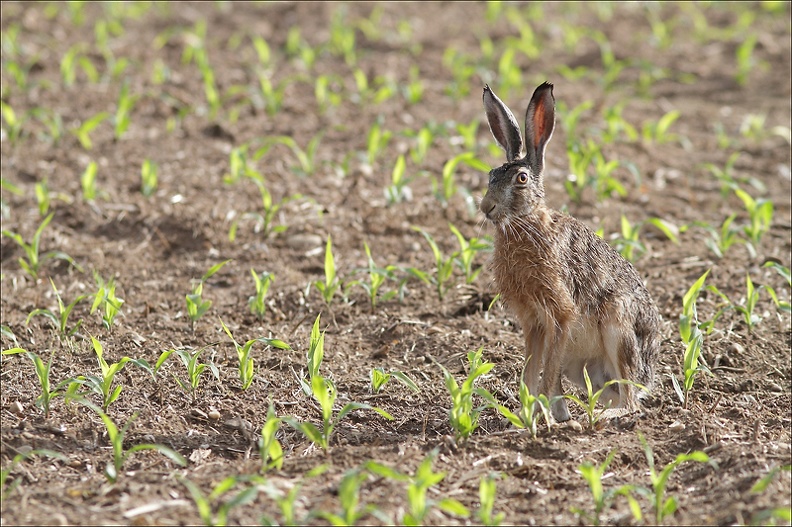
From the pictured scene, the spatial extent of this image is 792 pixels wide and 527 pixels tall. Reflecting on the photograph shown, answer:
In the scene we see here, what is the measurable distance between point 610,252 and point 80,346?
2.98m

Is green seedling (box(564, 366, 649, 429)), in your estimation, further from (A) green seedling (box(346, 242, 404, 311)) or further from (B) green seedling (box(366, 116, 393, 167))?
(B) green seedling (box(366, 116, 393, 167))

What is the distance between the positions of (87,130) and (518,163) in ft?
15.7

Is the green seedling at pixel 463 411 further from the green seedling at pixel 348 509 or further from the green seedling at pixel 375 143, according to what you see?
the green seedling at pixel 375 143

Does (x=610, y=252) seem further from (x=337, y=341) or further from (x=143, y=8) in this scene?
(x=143, y=8)

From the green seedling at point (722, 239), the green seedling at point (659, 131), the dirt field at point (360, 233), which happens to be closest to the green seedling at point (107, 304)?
the dirt field at point (360, 233)

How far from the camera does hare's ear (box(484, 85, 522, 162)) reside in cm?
507

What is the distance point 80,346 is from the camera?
5.73 m

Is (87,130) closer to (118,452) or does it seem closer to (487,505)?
(118,452)

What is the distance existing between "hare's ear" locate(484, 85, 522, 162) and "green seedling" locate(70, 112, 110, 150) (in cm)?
437

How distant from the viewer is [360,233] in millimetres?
7430

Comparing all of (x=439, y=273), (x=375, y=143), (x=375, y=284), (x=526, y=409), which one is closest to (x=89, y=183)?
(x=375, y=143)

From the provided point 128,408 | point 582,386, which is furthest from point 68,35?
point 582,386

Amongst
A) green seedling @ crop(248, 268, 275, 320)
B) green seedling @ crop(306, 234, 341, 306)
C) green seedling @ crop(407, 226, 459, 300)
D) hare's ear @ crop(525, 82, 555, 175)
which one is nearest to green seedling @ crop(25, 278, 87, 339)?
green seedling @ crop(248, 268, 275, 320)

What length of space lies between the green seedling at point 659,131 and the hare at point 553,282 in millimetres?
4033
